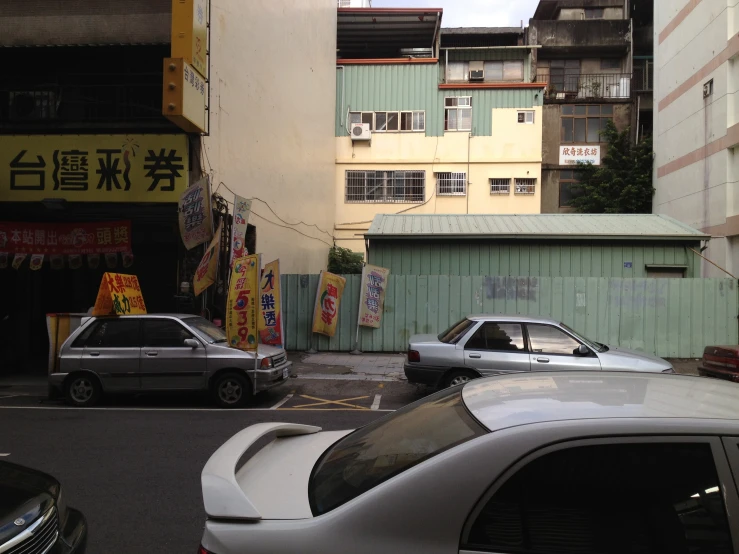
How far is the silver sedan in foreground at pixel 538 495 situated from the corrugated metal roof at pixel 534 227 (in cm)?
1400

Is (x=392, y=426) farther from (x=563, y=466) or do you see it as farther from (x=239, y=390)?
(x=239, y=390)

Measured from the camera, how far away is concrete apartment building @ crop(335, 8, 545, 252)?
27.1 meters

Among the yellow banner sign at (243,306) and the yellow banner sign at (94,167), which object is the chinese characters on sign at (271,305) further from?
the yellow banner sign at (243,306)

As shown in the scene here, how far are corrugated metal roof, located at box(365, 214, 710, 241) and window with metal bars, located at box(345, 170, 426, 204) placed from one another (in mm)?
8978

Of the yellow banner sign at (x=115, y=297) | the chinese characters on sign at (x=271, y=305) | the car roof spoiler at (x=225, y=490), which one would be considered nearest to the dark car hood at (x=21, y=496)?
the car roof spoiler at (x=225, y=490)

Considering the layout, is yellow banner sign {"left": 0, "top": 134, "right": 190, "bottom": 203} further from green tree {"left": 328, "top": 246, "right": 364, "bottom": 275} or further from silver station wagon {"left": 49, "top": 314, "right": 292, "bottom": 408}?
green tree {"left": 328, "top": 246, "right": 364, "bottom": 275}

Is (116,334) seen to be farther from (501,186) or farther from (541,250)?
(501,186)

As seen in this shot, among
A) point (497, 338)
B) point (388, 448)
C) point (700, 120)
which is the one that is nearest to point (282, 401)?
point (497, 338)

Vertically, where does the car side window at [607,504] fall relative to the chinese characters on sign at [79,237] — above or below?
below

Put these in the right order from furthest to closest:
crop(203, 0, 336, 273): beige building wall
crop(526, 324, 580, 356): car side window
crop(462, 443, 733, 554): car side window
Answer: crop(203, 0, 336, 273): beige building wall
crop(526, 324, 580, 356): car side window
crop(462, 443, 733, 554): car side window

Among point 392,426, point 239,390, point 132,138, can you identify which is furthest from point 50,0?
point 392,426

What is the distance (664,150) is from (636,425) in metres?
27.4

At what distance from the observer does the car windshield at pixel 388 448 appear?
2.11 metres

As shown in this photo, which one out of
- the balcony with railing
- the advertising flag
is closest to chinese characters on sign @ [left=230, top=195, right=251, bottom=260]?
the advertising flag
